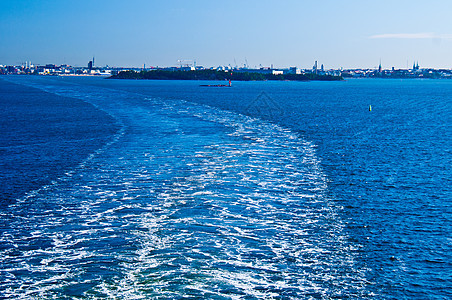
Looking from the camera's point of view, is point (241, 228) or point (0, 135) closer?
point (241, 228)

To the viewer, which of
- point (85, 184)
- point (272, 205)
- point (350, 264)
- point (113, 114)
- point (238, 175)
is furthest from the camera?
point (113, 114)

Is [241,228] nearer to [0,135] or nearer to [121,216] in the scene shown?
[121,216]

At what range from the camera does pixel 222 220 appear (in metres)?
20.7

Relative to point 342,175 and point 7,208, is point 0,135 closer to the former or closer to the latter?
point 7,208

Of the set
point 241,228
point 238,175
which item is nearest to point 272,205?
point 241,228

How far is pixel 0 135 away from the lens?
4591 cm

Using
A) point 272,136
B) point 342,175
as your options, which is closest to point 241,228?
point 342,175

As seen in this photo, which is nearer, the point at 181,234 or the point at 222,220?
the point at 181,234

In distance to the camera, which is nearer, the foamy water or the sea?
the foamy water

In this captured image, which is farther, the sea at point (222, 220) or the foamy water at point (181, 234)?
the sea at point (222, 220)

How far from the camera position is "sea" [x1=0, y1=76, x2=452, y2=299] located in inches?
587

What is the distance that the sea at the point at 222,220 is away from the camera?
14.9 m

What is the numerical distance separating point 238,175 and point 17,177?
12.4 meters

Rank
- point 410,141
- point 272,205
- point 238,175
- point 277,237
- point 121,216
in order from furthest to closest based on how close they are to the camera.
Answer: point 410,141
point 238,175
point 272,205
point 121,216
point 277,237
